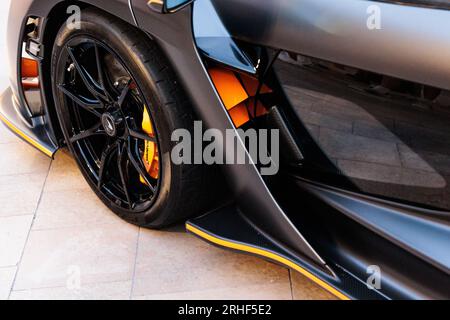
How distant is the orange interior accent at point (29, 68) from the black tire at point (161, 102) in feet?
1.64

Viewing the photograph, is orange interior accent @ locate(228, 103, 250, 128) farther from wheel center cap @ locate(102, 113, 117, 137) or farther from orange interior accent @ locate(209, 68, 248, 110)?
wheel center cap @ locate(102, 113, 117, 137)

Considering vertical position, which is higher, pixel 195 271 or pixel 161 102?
pixel 161 102

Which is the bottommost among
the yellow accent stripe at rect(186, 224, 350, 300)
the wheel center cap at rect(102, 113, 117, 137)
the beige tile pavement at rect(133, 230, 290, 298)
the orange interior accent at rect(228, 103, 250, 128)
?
the beige tile pavement at rect(133, 230, 290, 298)

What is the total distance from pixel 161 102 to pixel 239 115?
26cm

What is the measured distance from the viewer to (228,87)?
65.7 inches

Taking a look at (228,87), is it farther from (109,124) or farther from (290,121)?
(109,124)

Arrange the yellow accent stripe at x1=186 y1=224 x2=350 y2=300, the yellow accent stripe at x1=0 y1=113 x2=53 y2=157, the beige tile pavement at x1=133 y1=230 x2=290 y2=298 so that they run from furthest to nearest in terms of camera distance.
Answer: the yellow accent stripe at x1=0 y1=113 x2=53 y2=157 < the beige tile pavement at x1=133 y1=230 x2=290 y2=298 < the yellow accent stripe at x1=186 y1=224 x2=350 y2=300

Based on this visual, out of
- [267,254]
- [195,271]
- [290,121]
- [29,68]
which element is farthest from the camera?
[29,68]

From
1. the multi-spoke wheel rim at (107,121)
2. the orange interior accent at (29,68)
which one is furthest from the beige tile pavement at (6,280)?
the orange interior accent at (29,68)

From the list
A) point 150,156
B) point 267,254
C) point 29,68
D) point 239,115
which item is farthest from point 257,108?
point 29,68

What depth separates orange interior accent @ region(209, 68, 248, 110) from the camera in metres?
1.66

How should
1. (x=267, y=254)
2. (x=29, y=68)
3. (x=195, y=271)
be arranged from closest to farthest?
(x=267, y=254) → (x=195, y=271) → (x=29, y=68)

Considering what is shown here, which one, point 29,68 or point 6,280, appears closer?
point 6,280

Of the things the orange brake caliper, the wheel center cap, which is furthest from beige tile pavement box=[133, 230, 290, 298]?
the wheel center cap
